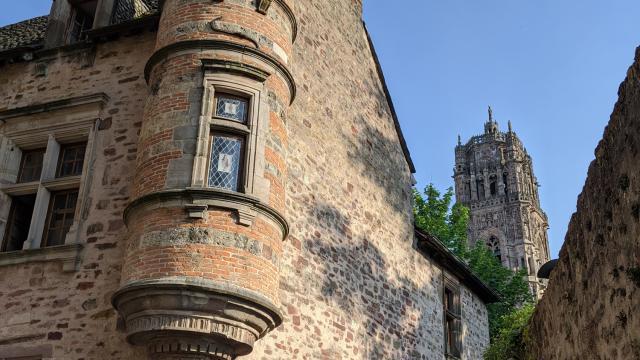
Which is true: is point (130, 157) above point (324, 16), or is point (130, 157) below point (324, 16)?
below

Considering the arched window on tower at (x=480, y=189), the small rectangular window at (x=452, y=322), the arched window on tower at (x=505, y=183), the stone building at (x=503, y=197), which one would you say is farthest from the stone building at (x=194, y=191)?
the arched window on tower at (x=480, y=189)

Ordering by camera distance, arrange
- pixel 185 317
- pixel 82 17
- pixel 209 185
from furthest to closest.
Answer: pixel 82 17 < pixel 209 185 < pixel 185 317

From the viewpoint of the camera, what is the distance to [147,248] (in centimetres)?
755

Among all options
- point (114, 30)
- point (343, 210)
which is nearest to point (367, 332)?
point (343, 210)

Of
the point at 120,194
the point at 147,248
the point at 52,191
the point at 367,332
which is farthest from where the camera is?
the point at 367,332

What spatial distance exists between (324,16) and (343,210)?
4.02 metres

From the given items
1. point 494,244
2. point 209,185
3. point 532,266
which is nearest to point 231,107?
point 209,185

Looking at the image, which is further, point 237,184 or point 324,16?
point 324,16

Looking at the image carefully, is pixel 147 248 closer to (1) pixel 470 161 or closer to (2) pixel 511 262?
(2) pixel 511 262

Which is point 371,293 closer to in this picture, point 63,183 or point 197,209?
point 197,209

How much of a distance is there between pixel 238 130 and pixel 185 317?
264cm

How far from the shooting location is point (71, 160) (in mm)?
10016

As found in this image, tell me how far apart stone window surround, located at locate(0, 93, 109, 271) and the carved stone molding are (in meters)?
2.34

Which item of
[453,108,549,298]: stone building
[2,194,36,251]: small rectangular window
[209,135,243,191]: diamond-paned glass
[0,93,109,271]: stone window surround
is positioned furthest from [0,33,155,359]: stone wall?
[453,108,549,298]: stone building
